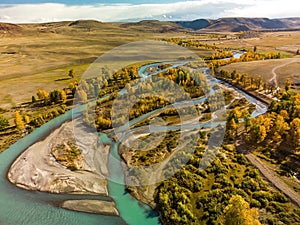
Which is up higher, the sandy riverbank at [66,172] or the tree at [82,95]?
the tree at [82,95]

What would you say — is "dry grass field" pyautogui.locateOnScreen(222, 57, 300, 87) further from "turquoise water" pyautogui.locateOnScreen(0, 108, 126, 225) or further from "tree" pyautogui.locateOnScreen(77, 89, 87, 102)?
"turquoise water" pyautogui.locateOnScreen(0, 108, 126, 225)

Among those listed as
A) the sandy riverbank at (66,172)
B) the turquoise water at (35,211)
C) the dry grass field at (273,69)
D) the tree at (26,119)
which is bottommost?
the turquoise water at (35,211)

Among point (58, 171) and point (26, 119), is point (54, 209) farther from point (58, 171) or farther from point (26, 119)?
point (26, 119)

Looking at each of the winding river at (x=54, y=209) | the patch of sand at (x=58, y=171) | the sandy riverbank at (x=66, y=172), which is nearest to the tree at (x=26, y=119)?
the sandy riverbank at (x=66, y=172)

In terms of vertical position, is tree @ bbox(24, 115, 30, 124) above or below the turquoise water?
above

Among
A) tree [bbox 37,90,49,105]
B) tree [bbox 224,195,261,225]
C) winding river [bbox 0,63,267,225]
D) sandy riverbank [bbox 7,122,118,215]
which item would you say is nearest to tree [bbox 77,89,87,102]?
tree [bbox 37,90,49,105]

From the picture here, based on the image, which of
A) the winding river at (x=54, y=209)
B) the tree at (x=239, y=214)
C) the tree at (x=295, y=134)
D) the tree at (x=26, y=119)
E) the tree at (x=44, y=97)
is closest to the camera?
the tree at (x=239, y=214)

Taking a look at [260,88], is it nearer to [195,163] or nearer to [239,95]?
[239,95]

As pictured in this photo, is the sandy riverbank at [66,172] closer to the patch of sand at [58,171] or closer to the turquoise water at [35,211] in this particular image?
the patch of sand at [58,171]

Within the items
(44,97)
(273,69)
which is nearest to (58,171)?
(44,97)
